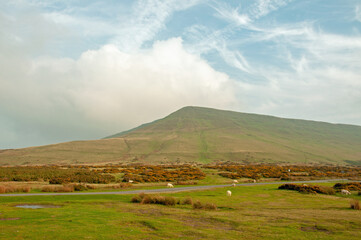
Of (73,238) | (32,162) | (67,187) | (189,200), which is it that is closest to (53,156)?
(32,162)

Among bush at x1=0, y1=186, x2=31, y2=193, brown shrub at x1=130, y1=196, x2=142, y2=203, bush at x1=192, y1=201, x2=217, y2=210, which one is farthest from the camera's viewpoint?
bush at x1=0, y1=186, x2=31, y2=193

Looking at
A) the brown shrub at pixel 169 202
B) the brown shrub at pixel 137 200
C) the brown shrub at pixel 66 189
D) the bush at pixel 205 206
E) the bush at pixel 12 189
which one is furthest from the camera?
the brown shrub at pixel 66 189

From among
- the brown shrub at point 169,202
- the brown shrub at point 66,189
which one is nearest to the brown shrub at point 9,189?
the brown shrub at point 66,189

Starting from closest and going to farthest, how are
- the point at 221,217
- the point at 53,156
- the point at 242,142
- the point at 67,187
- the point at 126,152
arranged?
the point at 221,217
the point at 67,187
the point at 53,156
the point at 126,152
the point at 242,142

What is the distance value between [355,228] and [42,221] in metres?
18.0

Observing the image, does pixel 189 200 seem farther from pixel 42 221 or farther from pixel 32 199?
pixel 32 199

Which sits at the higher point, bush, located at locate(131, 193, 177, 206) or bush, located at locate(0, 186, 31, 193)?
bush, located at locate(0, 186, 31, 193)

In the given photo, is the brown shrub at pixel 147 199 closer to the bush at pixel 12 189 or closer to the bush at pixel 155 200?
the bush at pixel 155 200

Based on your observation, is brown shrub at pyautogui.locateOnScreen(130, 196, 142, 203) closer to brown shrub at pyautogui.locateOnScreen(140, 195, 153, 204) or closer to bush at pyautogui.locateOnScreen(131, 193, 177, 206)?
bush at pyautogui.locateOnScreen(131, 193, 177, 206)

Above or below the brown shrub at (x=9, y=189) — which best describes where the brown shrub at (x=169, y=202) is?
below

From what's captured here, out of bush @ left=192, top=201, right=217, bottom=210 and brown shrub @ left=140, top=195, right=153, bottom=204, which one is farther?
brown shrub @ left=140, top=195, right=153, bottom=204

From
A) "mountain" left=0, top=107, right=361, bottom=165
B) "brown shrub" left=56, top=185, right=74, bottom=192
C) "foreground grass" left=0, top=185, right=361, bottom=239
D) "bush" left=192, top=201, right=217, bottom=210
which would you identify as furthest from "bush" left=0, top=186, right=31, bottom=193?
"mountain" left=0, top=107, right=361, bottom=165

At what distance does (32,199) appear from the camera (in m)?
25.4

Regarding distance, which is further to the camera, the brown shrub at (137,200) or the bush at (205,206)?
the brown shrub at (137,200)
